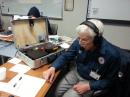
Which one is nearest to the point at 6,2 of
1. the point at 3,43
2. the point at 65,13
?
the point at 65,13

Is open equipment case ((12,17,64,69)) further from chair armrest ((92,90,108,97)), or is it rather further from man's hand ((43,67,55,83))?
chair armrest ((92,90,108,97))

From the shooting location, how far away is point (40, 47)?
1.89 meters

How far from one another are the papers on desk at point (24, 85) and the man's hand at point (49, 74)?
0.05 m

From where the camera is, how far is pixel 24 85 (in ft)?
4.22

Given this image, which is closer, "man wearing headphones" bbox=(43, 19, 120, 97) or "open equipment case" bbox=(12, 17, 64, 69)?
"man wearing headphones" bbox=(43, 19, 120, 97)

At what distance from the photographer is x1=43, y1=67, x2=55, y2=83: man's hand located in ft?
4.63

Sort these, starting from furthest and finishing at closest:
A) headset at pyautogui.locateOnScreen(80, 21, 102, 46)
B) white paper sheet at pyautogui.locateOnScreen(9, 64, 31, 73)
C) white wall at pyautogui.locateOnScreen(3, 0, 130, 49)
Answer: white wall at pyautogui.locateOnScreen(3, 0, 130, 49) → white paper sheet at pyautogui.locateOnScreen(9, 64, 31, 73) → headset at pyautogui.locateOnScreen(80, 21, 102, 46)

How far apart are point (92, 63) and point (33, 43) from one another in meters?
0.81

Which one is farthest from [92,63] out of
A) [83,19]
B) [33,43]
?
[83,19]

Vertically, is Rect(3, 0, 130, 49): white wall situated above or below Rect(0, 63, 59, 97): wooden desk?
above

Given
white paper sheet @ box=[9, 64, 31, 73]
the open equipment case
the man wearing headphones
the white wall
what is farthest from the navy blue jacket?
the white wall

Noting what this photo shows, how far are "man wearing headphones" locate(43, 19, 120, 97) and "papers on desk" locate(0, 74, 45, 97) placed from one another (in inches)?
4.3

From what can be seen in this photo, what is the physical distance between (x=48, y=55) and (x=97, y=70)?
51 centimetres

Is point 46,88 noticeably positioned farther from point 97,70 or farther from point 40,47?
point 40,47
